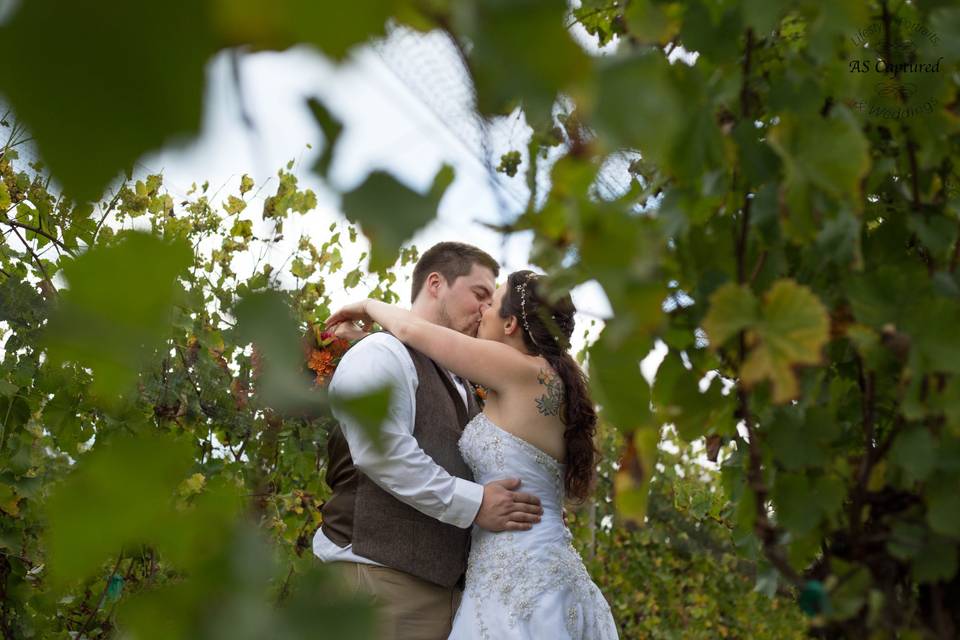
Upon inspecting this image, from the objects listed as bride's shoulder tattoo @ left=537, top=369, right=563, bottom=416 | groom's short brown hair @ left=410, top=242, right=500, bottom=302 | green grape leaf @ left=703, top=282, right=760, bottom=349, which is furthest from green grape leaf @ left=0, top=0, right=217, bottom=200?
groom's short brown hair @ left=410, top=242, right=500, bottom=302

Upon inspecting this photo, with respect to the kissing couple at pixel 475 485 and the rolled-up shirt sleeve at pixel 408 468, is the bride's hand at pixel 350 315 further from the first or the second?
the rolled-up shirt sleeve at pixel 408 468

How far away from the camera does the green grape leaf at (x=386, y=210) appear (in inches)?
17.0

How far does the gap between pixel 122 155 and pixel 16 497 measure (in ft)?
9.39

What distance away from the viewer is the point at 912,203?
0.87m

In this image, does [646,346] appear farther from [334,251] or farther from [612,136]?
[334,251]

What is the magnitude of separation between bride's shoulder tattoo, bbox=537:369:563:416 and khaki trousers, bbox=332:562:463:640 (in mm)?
657

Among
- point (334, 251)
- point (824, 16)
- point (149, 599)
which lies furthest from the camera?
point (334, 251)

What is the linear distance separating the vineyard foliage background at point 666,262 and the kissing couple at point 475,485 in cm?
105

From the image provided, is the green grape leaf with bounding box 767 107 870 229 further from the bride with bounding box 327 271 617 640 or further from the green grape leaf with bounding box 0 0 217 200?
the bride with bounding box 327 271 617 640

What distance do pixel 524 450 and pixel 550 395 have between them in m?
0.21

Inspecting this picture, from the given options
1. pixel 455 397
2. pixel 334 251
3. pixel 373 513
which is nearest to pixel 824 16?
pixel 373 513

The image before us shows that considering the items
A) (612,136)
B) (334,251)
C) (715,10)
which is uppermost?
(334,251)

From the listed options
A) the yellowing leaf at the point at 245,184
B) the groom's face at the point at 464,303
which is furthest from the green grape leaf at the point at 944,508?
the yellowing leaf at the point at 245,184

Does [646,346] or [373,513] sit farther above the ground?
[373,513]
